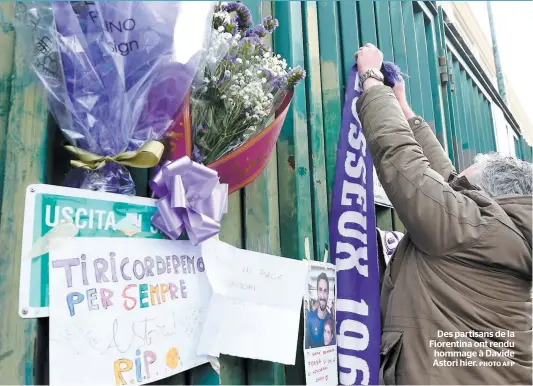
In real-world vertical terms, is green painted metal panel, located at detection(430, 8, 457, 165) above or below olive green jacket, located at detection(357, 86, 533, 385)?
above

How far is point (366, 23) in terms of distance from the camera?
2289 mm

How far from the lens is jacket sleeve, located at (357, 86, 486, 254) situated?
46.8 inches

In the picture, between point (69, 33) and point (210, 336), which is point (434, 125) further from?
point (69, 33)

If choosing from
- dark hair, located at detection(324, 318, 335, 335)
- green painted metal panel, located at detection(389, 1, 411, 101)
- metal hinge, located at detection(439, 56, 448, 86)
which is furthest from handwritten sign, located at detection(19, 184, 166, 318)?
metal hinge, located at detection(439, 56, 448, 86)

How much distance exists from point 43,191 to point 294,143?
0.94 meters

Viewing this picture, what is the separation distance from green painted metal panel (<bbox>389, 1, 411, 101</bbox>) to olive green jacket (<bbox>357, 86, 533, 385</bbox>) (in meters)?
1.37

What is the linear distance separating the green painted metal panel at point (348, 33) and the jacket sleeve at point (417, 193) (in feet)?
2.49

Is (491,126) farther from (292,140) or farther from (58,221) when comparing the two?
(58,221)

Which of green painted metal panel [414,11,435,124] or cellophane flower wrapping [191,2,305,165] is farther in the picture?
green painted metal panel [414,11,435,124]

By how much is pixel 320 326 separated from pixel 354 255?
1.04 feet

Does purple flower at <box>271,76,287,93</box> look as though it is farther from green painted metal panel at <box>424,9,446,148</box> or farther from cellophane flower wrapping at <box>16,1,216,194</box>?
green painted metal panel at <box>424,9,446,148</box>

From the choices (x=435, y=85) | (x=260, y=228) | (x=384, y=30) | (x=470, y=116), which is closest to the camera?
(x=260, y=228)

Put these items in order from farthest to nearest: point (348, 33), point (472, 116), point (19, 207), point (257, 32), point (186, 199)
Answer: point (472, 116)
point (348, 33)
point (257, 32)
point (186, 199)
point (19, 207)

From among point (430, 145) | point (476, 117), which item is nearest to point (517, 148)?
point (476, 117)
